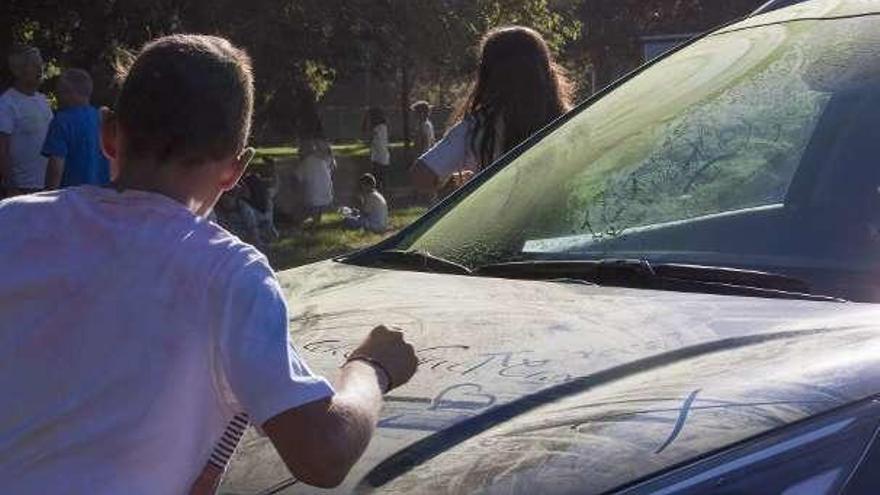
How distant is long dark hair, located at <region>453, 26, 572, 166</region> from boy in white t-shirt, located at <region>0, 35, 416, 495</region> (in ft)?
10.8

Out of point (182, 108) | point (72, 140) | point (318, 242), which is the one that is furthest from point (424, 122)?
point (182, 108)

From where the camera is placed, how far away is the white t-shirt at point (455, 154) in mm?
5562

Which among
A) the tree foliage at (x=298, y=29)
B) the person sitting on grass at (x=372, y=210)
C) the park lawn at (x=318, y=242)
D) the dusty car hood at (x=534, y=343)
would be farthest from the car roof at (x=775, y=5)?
the tree foliage at (x=298, y=29)

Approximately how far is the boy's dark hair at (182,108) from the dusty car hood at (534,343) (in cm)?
55

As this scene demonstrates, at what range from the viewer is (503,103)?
A: 543 cm

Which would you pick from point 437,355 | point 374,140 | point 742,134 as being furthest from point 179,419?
point 374,140

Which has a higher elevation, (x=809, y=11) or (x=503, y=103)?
(x=809, y=11)

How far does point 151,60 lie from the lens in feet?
7.06

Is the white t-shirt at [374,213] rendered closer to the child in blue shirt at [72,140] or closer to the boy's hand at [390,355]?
the child in blue shirt at [72,140]

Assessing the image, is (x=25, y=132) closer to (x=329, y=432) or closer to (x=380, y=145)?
(x=329, y=432)

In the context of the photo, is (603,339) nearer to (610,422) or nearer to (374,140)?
(610,422)

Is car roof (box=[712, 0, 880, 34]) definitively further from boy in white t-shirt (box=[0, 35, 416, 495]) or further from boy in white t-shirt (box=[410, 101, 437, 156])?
boy in white t-shirt (box=[410, 101, 437, 156])

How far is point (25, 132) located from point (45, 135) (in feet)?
0.53

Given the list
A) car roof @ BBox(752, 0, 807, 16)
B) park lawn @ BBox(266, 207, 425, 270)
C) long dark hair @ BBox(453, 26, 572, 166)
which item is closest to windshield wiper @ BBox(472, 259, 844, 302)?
car roof @ BBox(752, 0, 807, 16)
